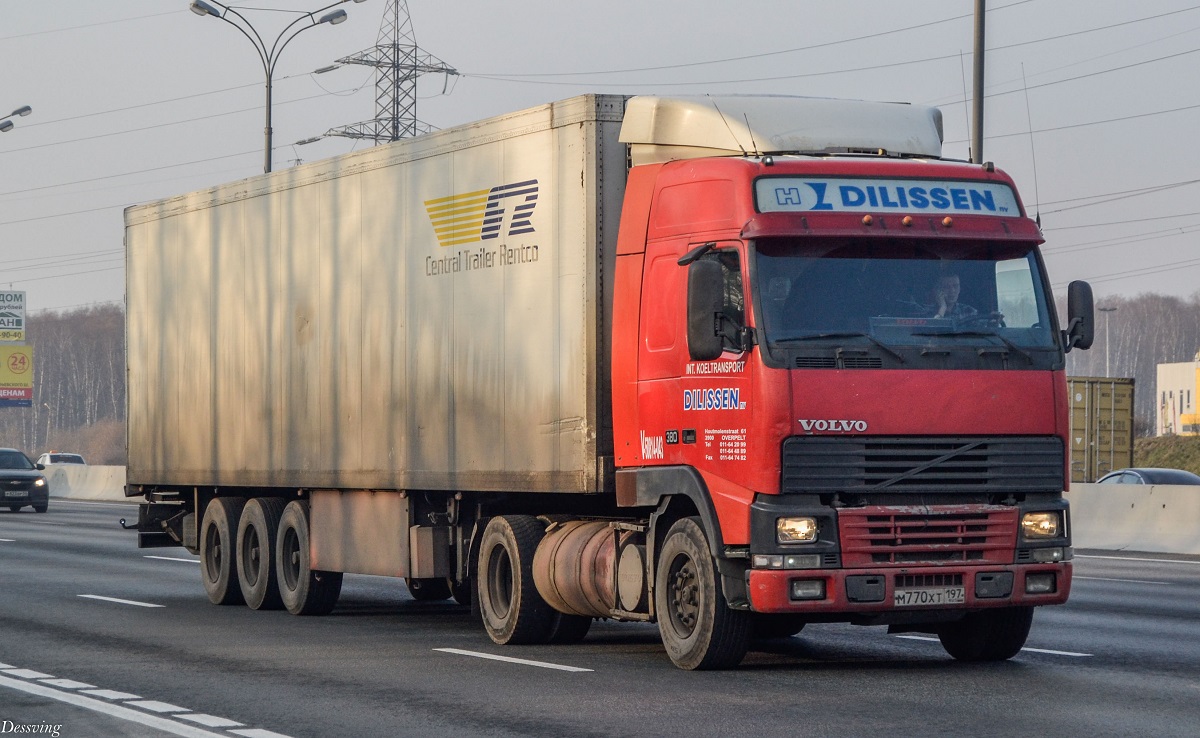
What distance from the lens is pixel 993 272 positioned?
11.4 m

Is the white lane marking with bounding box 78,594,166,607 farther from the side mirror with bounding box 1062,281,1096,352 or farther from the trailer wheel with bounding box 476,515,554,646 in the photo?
the side mirror with bounding box 1062,281,1096,352

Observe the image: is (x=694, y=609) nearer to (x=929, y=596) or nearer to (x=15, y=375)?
(x=929, y=596)

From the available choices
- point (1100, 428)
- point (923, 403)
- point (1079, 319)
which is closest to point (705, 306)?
point (923, 403)

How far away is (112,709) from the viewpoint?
9.91 m

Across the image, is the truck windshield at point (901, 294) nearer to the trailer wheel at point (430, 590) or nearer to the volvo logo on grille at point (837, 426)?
the volvo logo on grille at point (837, 426)

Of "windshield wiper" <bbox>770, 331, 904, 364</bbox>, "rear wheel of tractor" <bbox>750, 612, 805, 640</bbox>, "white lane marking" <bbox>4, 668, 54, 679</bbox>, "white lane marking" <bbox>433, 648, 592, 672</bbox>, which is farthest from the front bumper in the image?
"white lane marking" <bbox>4, 668, 54, 679</bbox>

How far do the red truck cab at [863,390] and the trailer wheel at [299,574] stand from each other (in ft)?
17.8

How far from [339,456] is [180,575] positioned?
7134 mm

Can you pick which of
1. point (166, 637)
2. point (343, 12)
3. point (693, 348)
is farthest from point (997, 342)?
point (343, 12)

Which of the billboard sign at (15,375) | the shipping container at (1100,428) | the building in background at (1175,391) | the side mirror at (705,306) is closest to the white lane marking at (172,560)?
the side mirror at (705,306)

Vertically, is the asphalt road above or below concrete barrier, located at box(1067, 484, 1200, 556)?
below

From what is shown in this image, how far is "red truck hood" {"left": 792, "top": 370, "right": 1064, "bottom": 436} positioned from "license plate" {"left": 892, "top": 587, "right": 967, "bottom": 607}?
36.0 inches

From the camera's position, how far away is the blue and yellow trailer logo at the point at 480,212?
1312 centimetres

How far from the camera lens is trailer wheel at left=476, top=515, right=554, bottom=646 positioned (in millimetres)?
13109
